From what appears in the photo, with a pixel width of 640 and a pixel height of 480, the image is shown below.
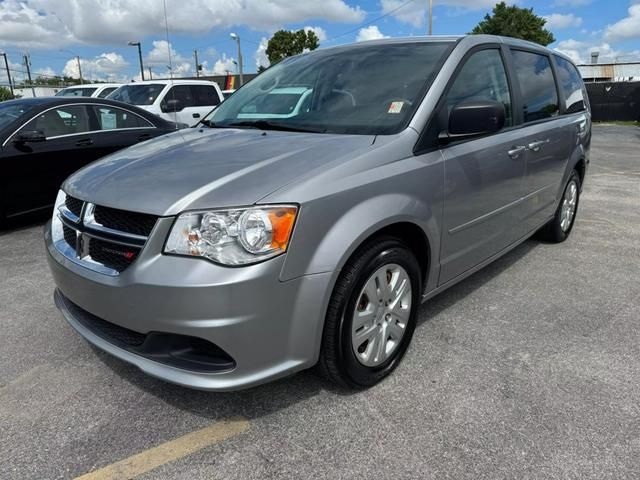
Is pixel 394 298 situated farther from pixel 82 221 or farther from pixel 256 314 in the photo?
pixel 82 221

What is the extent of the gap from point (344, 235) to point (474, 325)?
1481mm

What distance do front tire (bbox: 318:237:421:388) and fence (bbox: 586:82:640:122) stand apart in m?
25.8

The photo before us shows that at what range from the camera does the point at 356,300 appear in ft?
7.49

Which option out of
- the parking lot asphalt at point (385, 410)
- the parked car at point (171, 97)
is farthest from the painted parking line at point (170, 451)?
the parked car at point (171, 97)

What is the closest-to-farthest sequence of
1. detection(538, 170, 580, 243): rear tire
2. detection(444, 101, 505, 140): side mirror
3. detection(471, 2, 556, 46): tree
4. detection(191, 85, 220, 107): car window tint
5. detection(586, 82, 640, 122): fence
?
detection(444, 101, 505, 140): side mirror
detection(538, 170, 580, 243): rear tire
detection(191, 85, 220, 107): car window tint
detection(586, 82, 640, 122): fence
detection(471, 2, 556, 46): tree

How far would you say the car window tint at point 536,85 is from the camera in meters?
3.67

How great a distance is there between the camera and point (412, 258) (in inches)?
102

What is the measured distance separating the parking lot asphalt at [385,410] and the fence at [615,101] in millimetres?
24448

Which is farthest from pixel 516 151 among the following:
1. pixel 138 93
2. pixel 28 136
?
pixel 138 93

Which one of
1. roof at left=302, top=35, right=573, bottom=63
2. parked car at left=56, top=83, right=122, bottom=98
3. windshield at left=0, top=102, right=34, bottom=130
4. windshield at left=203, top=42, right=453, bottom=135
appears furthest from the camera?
parked car at left=56, top=83, right=122, bottom=98

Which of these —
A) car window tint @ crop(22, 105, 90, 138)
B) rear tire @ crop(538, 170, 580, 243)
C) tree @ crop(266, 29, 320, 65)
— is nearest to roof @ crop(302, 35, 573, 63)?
rear tire @ crop(538, 170, 580, 243)

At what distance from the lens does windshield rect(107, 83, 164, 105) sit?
11125 millimetres

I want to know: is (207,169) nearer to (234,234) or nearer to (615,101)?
(234,234)

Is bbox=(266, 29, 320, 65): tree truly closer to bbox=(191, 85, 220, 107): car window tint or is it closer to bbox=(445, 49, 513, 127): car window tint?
bbox=(191, 85, 220, 107): car window tint
